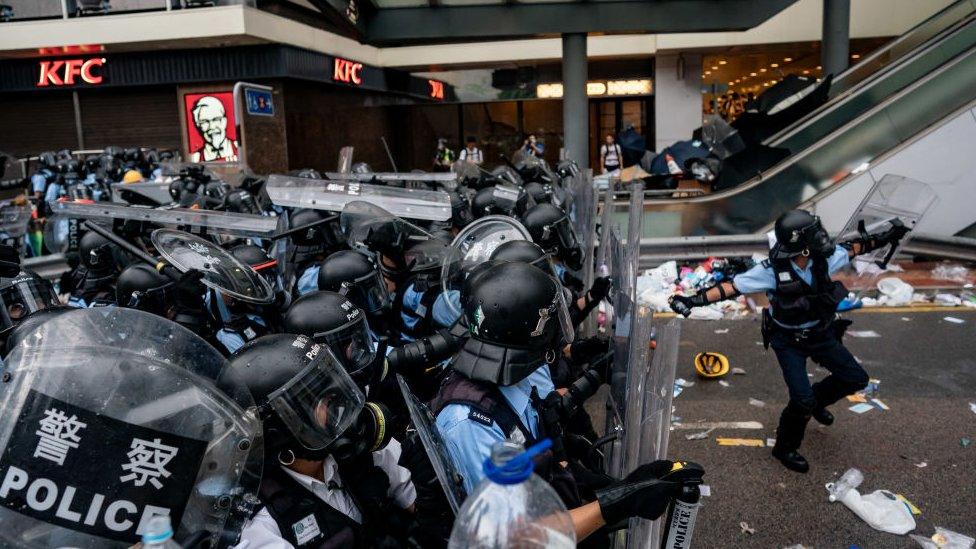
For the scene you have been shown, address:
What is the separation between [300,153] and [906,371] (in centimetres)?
1637

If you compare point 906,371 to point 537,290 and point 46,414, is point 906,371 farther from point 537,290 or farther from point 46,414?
point 46,414

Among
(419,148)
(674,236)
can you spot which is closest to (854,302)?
(674,236)

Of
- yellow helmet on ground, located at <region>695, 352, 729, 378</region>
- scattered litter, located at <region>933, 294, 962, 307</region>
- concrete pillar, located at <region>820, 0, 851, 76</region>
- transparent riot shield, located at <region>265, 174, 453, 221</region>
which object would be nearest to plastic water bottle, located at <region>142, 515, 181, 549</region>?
transparent riot shield, located at <region>265, 174, 453, 221</region>

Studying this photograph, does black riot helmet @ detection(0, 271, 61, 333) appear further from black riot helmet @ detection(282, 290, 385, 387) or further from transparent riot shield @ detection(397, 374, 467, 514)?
transparent riot shield @ detection(397, 374, 467, 514)

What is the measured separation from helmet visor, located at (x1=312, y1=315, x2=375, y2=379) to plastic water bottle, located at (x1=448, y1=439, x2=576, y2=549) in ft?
5.42

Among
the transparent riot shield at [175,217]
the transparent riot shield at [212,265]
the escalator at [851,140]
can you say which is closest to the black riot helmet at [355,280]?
the transparent riot shield at [212,265]

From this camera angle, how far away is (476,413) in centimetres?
241

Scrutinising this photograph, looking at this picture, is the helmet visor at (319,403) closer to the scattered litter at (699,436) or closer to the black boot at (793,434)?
the black boot at (793,434)

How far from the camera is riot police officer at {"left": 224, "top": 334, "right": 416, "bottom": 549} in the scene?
2.12 metres

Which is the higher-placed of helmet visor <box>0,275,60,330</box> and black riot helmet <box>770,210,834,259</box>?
black riot helmet <box>770,210,834,259</box>

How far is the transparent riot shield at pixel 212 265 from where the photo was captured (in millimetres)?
3809

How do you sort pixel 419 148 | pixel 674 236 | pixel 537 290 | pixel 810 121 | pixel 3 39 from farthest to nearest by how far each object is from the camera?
1. pixel 419 148
2. pixel 3 39
3. pixel 810 121
4. pixel 674 236
5. pixel 537 290

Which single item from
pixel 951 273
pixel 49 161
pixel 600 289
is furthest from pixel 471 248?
pixel 49 161

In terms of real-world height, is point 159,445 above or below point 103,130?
below
